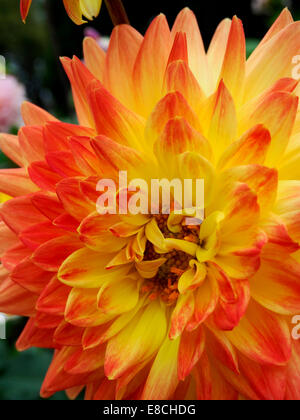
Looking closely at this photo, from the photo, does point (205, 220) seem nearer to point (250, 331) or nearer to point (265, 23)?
point (250, 331)

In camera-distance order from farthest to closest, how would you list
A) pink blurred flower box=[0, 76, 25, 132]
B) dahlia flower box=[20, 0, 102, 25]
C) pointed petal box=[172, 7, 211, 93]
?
pink blurred flower box=[0, 76, 25, 132], pointed petal box=[172, 7, 211, 93], dahlia flower box=[20, 0, 102, 25]

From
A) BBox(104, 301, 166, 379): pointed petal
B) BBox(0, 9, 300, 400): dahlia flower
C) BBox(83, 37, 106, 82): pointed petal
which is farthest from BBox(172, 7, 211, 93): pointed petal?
BBox(104, 301, 166, 379): pointed petal

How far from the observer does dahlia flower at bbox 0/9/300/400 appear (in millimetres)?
597

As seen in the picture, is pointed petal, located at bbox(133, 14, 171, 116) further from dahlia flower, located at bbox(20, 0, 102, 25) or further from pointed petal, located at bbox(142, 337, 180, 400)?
pointed petal, located at bbox(142, 337, 180, 400)

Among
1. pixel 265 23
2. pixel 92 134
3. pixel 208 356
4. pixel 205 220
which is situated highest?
pixel 265 23

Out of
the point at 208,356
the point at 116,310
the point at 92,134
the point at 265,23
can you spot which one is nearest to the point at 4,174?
the point at 92,134

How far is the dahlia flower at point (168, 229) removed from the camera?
597mm

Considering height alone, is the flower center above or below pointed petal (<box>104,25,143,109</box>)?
below

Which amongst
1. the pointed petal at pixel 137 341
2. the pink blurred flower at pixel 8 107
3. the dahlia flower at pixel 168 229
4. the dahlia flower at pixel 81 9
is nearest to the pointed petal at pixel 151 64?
the dahlia flower at pixel 168 229

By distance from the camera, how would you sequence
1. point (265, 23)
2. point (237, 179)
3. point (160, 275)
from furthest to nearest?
point (265, 23) → point (160, 275) → point (237, 179)

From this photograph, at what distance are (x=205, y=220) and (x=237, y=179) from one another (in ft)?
0.26

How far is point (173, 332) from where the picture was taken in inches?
23.8

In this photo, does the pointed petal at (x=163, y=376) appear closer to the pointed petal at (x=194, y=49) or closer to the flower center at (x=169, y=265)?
the flower center at (x=169, y=265)

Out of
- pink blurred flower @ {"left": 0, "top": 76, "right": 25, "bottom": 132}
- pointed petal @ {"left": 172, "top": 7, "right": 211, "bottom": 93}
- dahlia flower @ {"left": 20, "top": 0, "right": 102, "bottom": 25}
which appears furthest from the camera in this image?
pink blurred flower @ {"left": 0, "top": 76, "right": 25, "bottom": 132}
